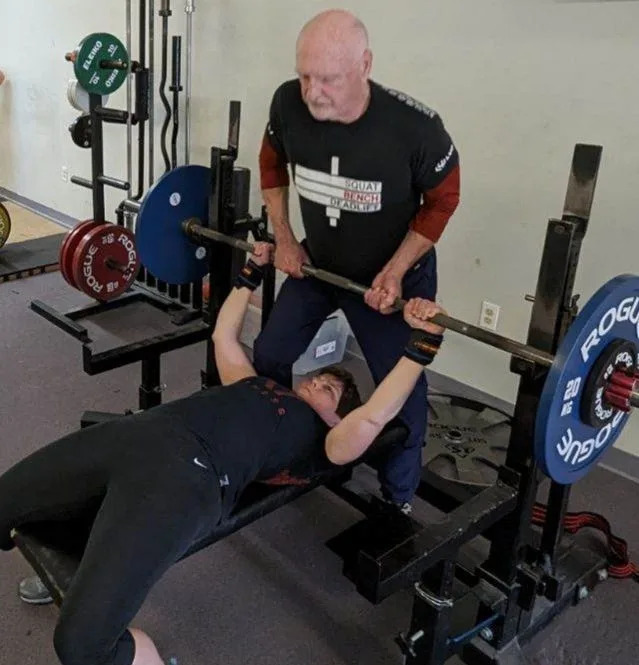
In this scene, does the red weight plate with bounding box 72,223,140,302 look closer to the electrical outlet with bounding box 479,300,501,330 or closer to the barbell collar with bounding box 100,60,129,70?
the barbell collar with bounding box 100,60,129,70

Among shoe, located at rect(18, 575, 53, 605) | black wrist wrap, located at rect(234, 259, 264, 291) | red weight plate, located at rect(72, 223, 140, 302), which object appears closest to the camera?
shoe, located at rect(18, 575, 53, 605)

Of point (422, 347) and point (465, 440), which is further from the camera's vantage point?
point (465, 440)

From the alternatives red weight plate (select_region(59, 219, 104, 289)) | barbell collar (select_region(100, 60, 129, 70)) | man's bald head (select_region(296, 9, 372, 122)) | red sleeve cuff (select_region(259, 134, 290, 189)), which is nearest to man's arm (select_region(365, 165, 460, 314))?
man's bald head (select_region(296, 9, 372, 122))

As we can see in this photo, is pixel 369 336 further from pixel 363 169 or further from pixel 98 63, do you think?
pixel 98 63

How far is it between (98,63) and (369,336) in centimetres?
213

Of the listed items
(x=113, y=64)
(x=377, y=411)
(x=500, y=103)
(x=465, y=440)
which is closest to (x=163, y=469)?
(x=377, y=411)

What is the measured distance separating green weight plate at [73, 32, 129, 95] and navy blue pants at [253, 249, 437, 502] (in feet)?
6.04

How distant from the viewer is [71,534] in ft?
4.71

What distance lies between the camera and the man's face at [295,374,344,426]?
1.69 m

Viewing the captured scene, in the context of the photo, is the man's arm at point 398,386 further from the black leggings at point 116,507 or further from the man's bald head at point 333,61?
the man's bald head at point 333,61

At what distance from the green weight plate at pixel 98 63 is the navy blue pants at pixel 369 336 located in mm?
1842

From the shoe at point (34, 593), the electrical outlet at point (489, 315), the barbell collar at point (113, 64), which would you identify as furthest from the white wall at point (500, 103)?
the shoe at point (34, 593)

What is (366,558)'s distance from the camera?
1.36 meters

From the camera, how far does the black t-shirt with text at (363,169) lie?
5.65 ft
